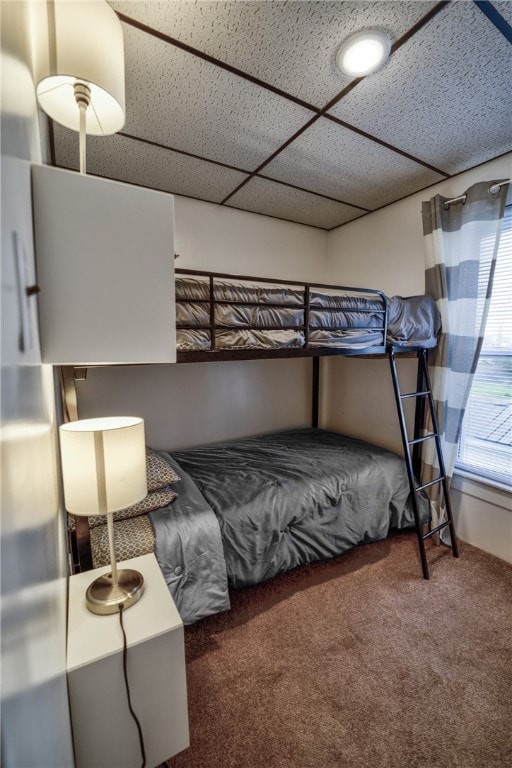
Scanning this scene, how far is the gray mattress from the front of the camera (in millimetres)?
1615

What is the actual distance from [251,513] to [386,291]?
2.22 m

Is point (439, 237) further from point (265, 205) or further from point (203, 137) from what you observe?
point (203, 137)

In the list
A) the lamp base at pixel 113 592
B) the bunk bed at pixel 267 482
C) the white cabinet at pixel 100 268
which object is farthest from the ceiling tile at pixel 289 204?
the lamp base at pixel 113 592

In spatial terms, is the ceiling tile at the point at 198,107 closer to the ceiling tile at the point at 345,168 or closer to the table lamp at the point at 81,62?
the ceiling tile at the point at 345,168

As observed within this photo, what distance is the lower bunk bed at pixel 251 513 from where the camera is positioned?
1.59 m

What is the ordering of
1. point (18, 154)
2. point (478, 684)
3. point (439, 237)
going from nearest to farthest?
1. point (18, 154)
2. point (478, 684)
3. point (439, 237)

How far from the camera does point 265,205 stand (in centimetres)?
282

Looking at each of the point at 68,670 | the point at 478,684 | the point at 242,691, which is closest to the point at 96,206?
the point at 68,670

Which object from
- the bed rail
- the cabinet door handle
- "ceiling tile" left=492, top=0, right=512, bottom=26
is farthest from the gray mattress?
"ceiling tile" left=492, top=0, right=512, bottom=26

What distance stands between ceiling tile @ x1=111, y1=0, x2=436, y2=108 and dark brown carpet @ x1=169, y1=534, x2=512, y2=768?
265 cm

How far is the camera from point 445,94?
5.01ft

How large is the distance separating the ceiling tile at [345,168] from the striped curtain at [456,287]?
31 cm

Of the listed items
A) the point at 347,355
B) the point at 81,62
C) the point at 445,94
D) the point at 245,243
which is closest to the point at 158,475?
the point at 347,355

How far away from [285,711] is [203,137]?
2.82 m
